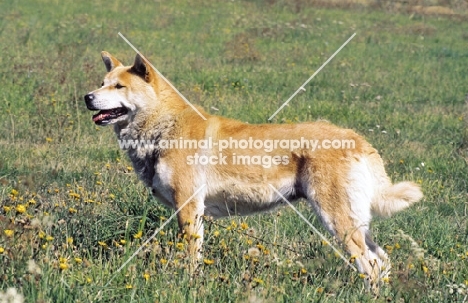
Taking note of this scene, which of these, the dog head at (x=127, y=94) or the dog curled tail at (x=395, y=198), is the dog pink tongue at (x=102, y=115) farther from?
the dog curled tail at (x=395, y=198)

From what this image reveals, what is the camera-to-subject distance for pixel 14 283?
12.4 ft

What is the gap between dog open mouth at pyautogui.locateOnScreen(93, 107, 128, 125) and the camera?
18.3ft

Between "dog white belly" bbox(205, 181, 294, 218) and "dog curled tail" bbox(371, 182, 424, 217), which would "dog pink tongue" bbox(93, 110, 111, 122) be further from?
"dog curled tail" bbox(371, 182, 424, 217)

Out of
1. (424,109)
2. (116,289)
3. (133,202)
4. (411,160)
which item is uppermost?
(116,289)

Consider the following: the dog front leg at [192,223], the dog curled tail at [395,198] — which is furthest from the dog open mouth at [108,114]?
the dog curled tail at [395,198]

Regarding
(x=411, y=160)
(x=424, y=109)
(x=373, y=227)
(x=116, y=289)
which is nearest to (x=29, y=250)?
(x=116, y=289)

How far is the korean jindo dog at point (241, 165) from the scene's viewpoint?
5.00m

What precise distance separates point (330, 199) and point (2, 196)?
264 centimetres

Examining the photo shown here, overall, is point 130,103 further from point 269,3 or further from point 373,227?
point 269,3

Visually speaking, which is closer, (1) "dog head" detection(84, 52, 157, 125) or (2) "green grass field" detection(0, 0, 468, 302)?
(2) "green grass field" detection(0, 0, 468, 302)

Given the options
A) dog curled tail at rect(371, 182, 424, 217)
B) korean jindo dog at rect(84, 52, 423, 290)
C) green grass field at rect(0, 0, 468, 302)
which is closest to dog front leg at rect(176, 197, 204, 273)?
korean jindo dog at rect(84, 52, 423, 290)

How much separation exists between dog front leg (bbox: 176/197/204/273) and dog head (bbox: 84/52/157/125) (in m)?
0.94

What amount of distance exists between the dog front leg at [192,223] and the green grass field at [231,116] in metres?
0.11

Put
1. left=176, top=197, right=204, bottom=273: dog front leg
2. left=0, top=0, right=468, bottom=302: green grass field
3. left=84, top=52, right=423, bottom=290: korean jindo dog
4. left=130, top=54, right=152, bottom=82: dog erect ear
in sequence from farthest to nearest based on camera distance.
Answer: left=130, top=54, right=152, bottom=82: dog erect ear
left=84, top=52, right=423, bottom=290: korean jindo dog
left=176, top=197, right=204, bottom=273: dog front leg
left=0, top=0, right=468, bottom=302: green grass field
